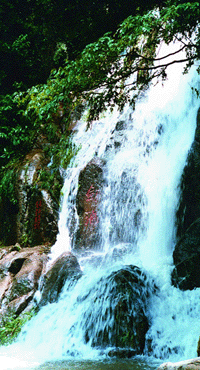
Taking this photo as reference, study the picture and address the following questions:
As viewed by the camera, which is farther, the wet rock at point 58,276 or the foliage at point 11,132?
the foliage at point 11,132

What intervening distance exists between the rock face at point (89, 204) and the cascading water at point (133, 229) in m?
0.16

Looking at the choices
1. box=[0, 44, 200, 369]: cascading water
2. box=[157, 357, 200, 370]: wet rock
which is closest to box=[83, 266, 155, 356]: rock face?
box=[0, 44, 200, 369]: cascading water

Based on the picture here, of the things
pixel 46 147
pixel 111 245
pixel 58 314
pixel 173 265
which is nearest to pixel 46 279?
pixel 58 314

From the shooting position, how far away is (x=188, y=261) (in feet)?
18.8

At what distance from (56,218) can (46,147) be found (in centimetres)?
266

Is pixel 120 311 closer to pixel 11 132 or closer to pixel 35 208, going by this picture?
pixel 35 208

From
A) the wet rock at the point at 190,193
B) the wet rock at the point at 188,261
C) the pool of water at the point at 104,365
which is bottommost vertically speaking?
the pool of water at the point at 104,365

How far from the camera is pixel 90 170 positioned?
903 centimetres

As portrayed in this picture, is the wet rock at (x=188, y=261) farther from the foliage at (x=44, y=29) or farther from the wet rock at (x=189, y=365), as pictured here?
the foliage at (x=44, y=29)

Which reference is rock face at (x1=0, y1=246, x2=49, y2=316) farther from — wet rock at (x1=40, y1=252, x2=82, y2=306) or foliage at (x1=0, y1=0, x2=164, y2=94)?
foliage at (x1=0, y1=0, x2=164, y2=94)

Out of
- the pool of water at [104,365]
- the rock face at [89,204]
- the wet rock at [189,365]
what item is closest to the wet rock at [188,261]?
the pool of water at [104,365]

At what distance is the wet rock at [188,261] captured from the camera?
222 inches

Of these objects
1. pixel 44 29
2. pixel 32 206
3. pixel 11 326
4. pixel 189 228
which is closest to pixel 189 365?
pixel 189 228

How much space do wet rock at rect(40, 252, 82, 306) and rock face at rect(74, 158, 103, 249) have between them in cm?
122
